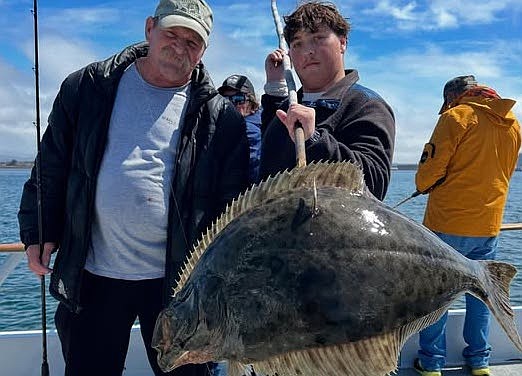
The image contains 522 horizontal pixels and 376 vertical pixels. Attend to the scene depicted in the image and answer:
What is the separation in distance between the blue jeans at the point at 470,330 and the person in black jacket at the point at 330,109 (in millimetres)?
2383

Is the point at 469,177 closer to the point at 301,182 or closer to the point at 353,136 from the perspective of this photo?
the point at 353,136

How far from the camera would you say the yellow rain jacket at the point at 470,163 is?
169 inches

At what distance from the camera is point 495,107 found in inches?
171

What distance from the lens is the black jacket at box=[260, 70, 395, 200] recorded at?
2098mm

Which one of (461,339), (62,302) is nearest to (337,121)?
(62,302)

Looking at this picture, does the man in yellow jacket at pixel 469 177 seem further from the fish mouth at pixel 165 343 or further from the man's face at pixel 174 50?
the fish mouth at pixel 165 343

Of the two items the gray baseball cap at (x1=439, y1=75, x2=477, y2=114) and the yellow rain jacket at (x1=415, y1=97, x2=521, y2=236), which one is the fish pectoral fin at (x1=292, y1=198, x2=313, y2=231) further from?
the gray baseball cap at (x1=439, y1=75, x2=477, y2=114)

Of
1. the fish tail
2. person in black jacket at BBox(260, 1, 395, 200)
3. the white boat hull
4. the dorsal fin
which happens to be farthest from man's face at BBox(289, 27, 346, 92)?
the white boat hull

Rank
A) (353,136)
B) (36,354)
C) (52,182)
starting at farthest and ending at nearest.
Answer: (36,354) → (52,182) → (353,136)

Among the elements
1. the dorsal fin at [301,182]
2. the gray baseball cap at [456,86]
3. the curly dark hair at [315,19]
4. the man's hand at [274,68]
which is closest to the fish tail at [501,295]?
the dorsal fin at [301,182]

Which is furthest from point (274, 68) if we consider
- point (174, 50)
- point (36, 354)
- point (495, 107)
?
point (36, 354)

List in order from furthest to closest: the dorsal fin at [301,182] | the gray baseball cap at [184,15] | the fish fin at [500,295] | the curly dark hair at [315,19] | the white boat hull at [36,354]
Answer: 1. the white boat hull at [36,354]
2. the gray baseball cap at [184,15]
3. the curly dark hair at [315,19]
4. the fish fin at [500,295]
5. the dorsal fin at [301,182]

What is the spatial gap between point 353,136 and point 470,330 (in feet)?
10.00

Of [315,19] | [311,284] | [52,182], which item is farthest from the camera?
[52,182]
